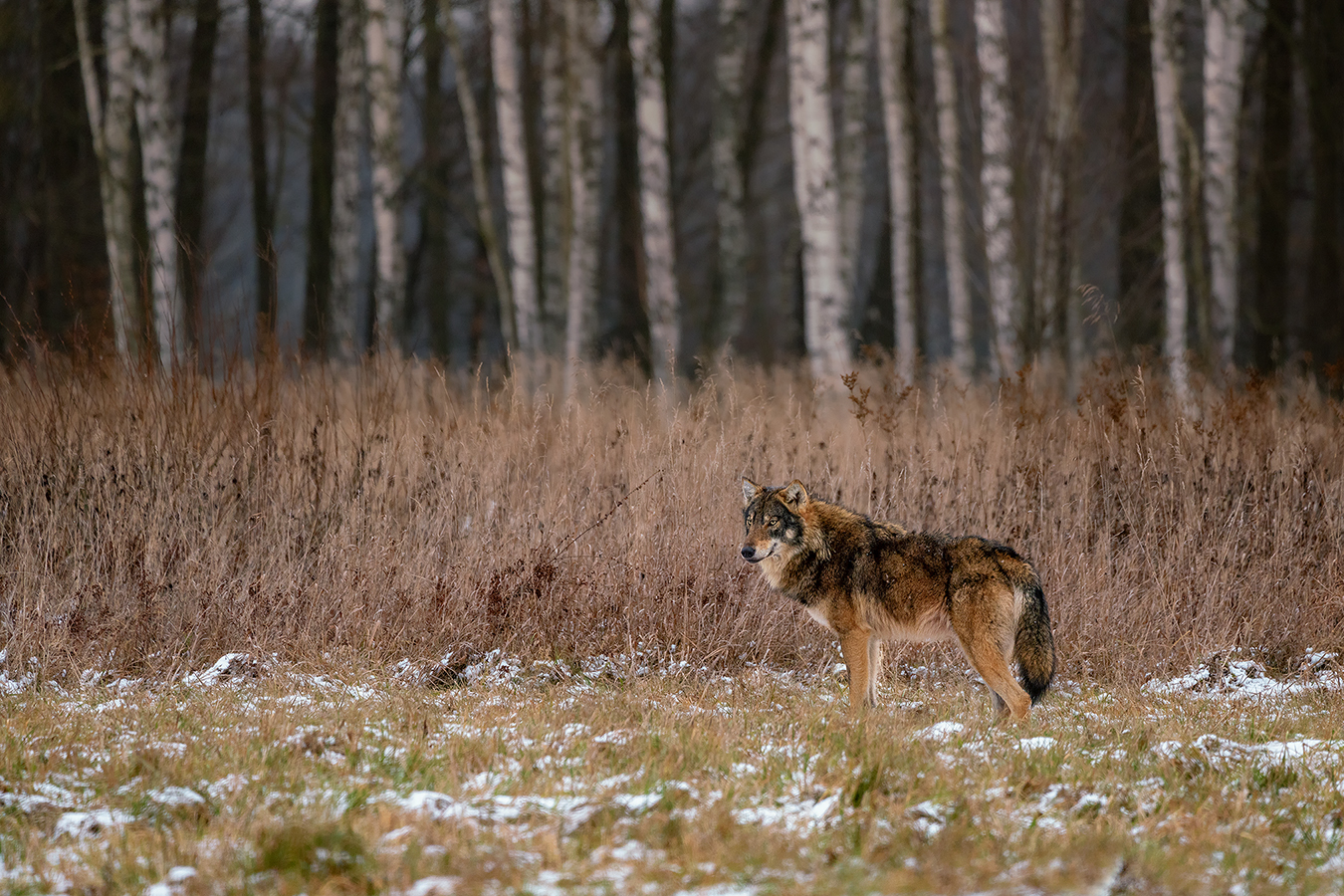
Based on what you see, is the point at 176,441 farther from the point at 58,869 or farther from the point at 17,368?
the point at 58,869

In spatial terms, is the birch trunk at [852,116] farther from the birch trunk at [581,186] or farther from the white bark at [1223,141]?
the white bark at [1223,141]

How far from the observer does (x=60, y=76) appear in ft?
70.2

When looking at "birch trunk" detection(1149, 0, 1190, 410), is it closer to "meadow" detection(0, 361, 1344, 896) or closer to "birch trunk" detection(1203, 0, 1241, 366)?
"birch trunk" detection(1203, 0, 1241, 366)

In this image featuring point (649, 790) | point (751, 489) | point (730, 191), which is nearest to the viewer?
point (649, 790)

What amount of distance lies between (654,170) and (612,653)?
10.3 meters

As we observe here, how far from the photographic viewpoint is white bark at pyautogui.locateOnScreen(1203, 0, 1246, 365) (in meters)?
14.0

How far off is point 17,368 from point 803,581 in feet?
18.1

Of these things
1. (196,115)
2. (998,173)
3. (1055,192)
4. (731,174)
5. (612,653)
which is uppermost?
(196,115)

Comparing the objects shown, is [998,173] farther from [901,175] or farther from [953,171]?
[901,175]

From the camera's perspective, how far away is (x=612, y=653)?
22.3 feet

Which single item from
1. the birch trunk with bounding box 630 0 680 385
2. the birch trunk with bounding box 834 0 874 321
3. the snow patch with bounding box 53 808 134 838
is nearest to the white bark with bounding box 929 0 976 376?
the birch trunk with bounding box 834 0 874 321

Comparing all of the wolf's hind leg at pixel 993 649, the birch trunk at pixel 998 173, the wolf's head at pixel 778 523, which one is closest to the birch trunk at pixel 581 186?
the birch trunk at pixel 998 173

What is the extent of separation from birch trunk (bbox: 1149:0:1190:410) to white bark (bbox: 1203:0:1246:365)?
568mm

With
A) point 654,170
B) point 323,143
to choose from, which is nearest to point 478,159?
point 323,143
